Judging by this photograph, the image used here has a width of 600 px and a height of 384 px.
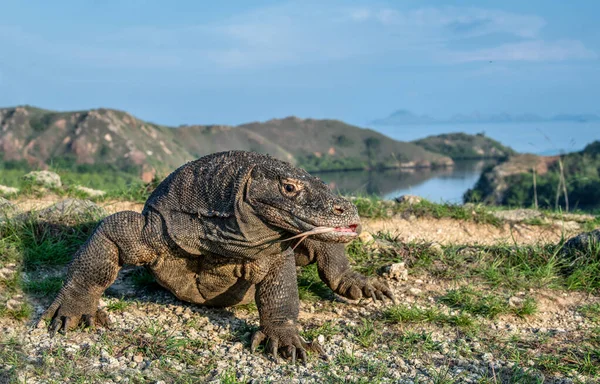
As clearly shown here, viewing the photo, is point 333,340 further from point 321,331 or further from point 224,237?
point 224,237

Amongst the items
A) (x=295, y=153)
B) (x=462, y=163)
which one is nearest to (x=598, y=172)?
(x=462, y=163)

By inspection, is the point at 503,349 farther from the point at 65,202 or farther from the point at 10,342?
the point at 65,202

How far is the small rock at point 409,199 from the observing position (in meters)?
10.3

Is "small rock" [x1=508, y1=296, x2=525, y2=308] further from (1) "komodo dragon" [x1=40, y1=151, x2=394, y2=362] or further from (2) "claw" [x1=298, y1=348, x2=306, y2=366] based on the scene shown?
(2) "claw" [x1=298, y1=348, x2=306, y2=366]

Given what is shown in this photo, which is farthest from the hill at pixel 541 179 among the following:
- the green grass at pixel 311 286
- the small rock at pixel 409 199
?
the green grass at pixel 311 286

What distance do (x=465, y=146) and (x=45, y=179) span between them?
21019 millimetres

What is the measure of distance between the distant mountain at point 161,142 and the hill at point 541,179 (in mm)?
2924

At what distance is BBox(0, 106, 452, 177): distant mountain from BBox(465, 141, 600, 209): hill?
292 cm

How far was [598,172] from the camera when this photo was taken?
27797 millimetres

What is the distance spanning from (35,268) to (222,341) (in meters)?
2.65

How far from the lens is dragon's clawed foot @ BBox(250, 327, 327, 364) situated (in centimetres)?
495

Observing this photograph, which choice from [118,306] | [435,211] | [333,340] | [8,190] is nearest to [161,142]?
[8,190]

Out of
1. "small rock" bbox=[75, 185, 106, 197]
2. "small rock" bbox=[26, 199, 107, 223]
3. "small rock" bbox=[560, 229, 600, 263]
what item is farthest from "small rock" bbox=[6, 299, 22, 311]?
"small rock" bbox=[560, 229, 600, 263]

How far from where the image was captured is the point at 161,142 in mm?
19156
